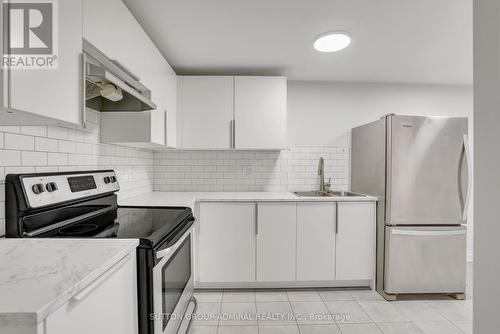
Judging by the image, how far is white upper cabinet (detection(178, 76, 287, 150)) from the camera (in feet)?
8.61

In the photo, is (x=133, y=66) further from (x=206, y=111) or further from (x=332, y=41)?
(x=332, y=41)

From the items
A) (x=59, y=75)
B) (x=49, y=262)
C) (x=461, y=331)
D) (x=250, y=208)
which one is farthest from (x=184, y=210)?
(x=461, y=331)

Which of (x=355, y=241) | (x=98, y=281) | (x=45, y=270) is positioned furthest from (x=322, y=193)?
(x=45, y=270)

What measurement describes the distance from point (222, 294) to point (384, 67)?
2767mm

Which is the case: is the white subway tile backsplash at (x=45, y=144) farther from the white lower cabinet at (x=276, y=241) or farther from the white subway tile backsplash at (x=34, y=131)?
the white lower cabinet at (x=276, y=241)

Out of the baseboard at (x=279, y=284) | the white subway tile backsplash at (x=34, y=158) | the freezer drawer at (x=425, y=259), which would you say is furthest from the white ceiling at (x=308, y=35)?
the baseboard at (x=279, y=284)

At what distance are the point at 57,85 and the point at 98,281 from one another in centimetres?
67

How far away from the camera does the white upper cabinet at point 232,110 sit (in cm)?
262

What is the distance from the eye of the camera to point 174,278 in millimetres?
1459

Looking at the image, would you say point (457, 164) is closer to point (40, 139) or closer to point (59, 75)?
point (59, 75)

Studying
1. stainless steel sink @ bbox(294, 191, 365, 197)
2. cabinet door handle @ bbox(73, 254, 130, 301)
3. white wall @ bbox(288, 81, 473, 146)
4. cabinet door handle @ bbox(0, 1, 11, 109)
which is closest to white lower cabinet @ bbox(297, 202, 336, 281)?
stainless steel sink @ bbox(294, 191, 365, 197)

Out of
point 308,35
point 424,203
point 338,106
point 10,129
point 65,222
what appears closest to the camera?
point 10,129

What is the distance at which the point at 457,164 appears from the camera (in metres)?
2.29

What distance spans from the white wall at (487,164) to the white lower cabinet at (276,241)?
1535 millimetres
